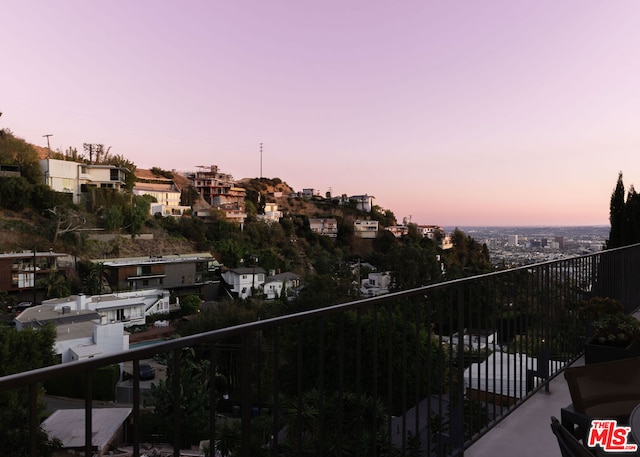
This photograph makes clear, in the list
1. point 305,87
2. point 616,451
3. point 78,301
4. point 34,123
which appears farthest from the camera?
point 34,123

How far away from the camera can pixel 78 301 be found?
89.1 ft

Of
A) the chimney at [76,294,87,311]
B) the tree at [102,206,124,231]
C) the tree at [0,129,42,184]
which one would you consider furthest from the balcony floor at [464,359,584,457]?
the tree at [0,129,42,184]

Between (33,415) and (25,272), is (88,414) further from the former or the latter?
(25,272)

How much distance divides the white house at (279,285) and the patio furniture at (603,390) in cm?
3512

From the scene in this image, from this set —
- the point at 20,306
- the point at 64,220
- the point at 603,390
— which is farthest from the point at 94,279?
the point at 603,390

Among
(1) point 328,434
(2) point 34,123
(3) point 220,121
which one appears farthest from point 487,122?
(2) point 34,123

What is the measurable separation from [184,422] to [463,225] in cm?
8005

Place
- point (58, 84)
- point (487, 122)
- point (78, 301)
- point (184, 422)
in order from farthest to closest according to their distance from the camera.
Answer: point (58, 84)
point (78, 301)
point (487, 122)
point (184, 422)

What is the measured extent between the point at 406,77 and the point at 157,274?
90.9 ft

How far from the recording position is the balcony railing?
108 cm

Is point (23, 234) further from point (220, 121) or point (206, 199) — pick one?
point (206, 199)

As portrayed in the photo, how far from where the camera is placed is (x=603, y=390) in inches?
73.7

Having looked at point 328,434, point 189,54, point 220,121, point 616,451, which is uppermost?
point 220,121

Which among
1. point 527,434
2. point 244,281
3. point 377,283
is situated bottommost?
point 377,283
